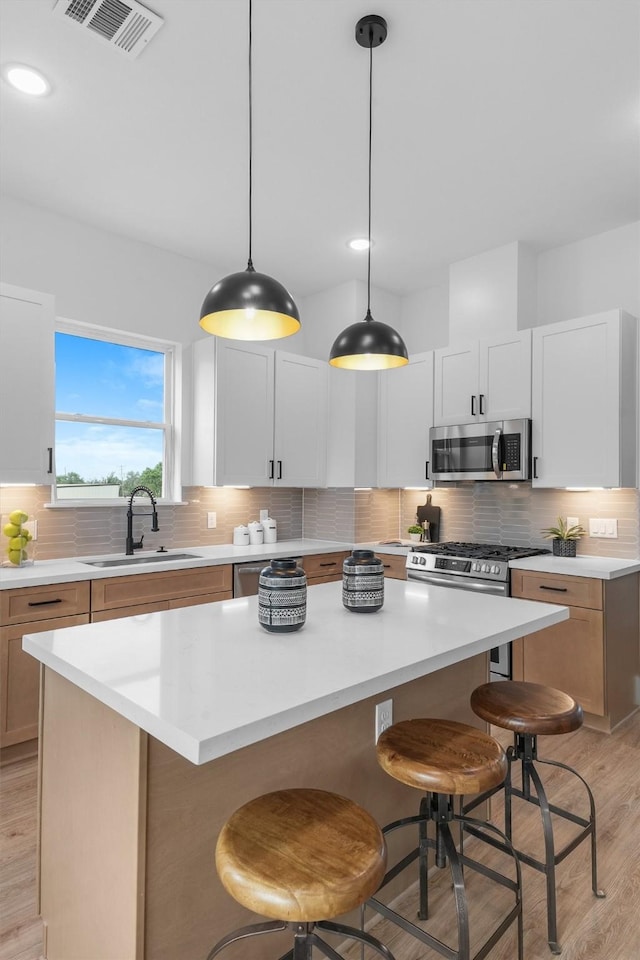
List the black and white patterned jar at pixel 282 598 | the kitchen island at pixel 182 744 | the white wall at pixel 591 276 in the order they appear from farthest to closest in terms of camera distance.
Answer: the white wall at pixel 591 276, the black and white patterned jar at pixel 282 598, the kitchen island at pixel 182 744

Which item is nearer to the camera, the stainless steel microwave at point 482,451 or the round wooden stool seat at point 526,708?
the round wooden stool seat at point 526,708

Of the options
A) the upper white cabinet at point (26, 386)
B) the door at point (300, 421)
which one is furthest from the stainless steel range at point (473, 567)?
the upper white cabinet at point (26, 386)

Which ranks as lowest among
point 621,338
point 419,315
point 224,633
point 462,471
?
point 224,633

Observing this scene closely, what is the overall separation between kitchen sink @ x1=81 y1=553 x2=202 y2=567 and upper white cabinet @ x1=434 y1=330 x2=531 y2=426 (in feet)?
6.92

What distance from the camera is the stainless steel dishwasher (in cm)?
376

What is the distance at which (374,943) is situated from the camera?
1.24m

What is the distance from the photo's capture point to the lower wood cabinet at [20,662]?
277cm

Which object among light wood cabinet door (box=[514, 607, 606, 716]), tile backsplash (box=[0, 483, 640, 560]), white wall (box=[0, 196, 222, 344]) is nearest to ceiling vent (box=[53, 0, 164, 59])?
white wall (box=[0, 196, 222, 344])

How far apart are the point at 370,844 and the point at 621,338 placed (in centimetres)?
322

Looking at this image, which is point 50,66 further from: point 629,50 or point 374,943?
point 374,943

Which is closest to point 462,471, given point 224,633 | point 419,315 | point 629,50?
point 419,315

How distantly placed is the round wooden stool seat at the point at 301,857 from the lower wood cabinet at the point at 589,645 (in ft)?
7.76

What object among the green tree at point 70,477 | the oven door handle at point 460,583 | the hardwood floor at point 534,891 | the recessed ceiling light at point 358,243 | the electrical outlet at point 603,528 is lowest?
the hardwood floor at point 534,891

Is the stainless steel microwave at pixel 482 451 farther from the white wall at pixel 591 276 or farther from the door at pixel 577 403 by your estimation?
the white wall at pixel 591 276
